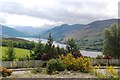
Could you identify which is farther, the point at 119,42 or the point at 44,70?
the point at 119,42

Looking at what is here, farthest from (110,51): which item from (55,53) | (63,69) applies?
(63,69)

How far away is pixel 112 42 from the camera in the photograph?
34562 millimetres

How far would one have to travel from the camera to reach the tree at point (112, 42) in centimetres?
3362

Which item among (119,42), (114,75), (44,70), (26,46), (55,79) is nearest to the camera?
(114,75)

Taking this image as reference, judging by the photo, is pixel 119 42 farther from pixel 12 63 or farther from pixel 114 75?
pixel 114 75

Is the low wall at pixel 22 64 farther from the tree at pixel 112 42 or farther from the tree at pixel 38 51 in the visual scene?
the tree at pixel 112 42

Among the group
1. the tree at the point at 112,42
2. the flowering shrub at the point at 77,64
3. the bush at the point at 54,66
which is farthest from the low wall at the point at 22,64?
the tree at the point at 112,42

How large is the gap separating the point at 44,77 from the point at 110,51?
841 inches

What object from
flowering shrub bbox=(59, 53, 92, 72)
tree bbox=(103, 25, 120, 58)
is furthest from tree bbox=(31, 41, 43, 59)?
tree bbox=(103, 25, 120, 58)

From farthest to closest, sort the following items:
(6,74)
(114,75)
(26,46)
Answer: (26,46), (6,74), (114,75)

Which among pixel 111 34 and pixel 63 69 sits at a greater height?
pixel 111 34

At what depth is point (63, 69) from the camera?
16656 millimetres

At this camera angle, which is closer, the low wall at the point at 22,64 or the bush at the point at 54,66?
the bush at the point at 54,66

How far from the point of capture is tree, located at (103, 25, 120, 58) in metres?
33.6
